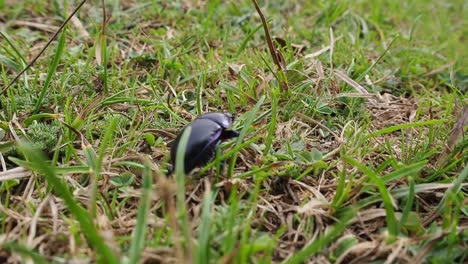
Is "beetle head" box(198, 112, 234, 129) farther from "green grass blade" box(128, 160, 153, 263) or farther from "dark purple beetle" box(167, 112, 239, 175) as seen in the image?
"green grass blade" box(128, 160, 153, 263)

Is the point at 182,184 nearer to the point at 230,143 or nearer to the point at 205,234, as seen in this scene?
the point at 205,234

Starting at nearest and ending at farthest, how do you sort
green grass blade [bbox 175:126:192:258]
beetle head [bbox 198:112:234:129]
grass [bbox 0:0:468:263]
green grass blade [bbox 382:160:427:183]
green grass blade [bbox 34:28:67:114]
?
green grass blade [bbox 175:126:192:258] < grass [bbox 0:0:468:263] < green grass blade [bbox 382:160:427:183] < beetle head [bbox 198:112:234:129] < green grass blade [bbox 34:28:67:114]

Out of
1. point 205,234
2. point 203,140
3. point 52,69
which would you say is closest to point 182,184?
point 205,234

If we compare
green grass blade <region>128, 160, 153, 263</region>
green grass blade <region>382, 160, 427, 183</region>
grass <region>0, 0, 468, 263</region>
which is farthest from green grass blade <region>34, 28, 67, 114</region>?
green grass blade <region>382, 160, 427, 183</region>

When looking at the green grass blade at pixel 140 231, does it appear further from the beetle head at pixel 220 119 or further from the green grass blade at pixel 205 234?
the beetle head at pixel 220 119

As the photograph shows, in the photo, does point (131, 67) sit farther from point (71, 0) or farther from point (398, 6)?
point (398, 6)

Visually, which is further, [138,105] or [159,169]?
[138,105]

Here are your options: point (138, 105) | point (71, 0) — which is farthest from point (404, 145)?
point (71, 0)
